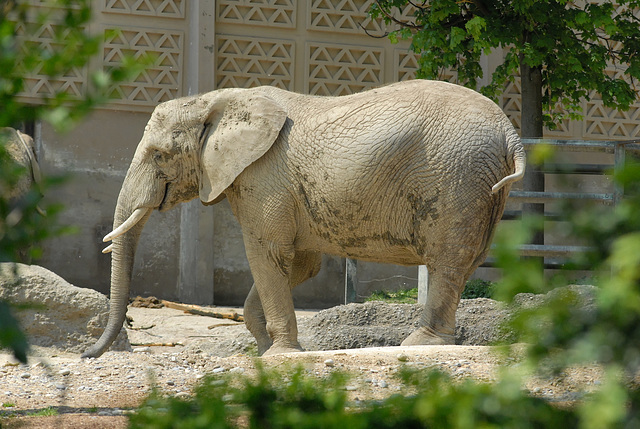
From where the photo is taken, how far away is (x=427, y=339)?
6.42m

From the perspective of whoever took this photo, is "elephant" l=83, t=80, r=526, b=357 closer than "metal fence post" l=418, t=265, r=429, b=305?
Yes

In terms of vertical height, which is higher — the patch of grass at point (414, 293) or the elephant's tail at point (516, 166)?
the elephant's tail at point (516, 166)

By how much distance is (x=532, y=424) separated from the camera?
1.48 m

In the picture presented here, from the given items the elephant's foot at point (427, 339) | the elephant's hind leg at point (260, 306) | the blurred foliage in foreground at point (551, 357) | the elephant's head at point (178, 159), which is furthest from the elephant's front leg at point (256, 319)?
the blurred foliage in foreground at point (551, 357)

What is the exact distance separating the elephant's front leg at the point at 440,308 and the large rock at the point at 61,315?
2589 millimetres

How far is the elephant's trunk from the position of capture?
675 centimetres

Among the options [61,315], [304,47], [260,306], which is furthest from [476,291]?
[61,315]

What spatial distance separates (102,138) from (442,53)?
4941mm

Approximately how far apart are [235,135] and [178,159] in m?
0.62

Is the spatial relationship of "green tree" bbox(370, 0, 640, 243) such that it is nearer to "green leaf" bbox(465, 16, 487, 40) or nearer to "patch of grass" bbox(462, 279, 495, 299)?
"green leaf" bbox(465, 16, 487, 40)

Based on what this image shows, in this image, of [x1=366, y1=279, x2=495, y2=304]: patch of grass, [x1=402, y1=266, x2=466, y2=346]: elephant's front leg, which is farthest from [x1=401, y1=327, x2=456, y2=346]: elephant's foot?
[x1=366, y1=279, x2=495, y2=304]: patch of grass

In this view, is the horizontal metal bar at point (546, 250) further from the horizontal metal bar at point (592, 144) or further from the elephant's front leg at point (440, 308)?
the elephant's front leg at point (440, 308)

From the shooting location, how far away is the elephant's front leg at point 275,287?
6754 millimetres

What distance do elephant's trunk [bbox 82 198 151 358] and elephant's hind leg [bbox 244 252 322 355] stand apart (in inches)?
42.6
